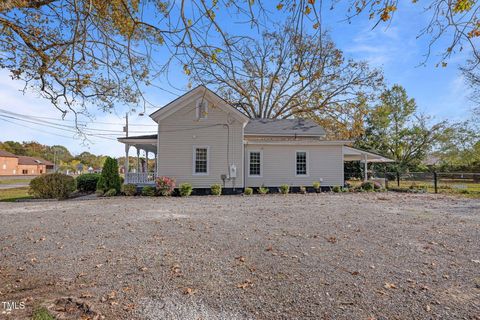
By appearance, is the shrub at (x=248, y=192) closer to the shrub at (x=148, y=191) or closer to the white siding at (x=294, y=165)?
the white siding at (x=294, y=165)

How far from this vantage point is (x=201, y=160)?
16344 mm

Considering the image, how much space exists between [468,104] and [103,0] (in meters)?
30.4

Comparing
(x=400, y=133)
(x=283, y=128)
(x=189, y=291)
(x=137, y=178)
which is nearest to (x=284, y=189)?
(x=283, y=128)

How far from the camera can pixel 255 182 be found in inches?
680

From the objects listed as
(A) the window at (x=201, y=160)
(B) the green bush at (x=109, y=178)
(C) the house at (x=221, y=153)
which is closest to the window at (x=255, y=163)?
(C) the house at (x=221, y=153)

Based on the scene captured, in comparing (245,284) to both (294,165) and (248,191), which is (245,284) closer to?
(248,191)

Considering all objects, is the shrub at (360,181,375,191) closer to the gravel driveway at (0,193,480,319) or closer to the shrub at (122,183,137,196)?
the gravel driveway at (0,193,480,319)

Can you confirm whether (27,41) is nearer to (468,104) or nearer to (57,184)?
(57,184)

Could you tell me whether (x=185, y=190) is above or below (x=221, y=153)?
below

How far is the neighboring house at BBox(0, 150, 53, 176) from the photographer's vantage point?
2199 inches

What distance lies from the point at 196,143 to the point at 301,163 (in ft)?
22.7

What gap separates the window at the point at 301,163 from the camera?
58.0 ft

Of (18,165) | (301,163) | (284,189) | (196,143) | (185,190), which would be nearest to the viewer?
(185,190)

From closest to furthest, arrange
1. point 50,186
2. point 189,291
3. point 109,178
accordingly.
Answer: point 189,291 < point 50,186 < point 109,178
